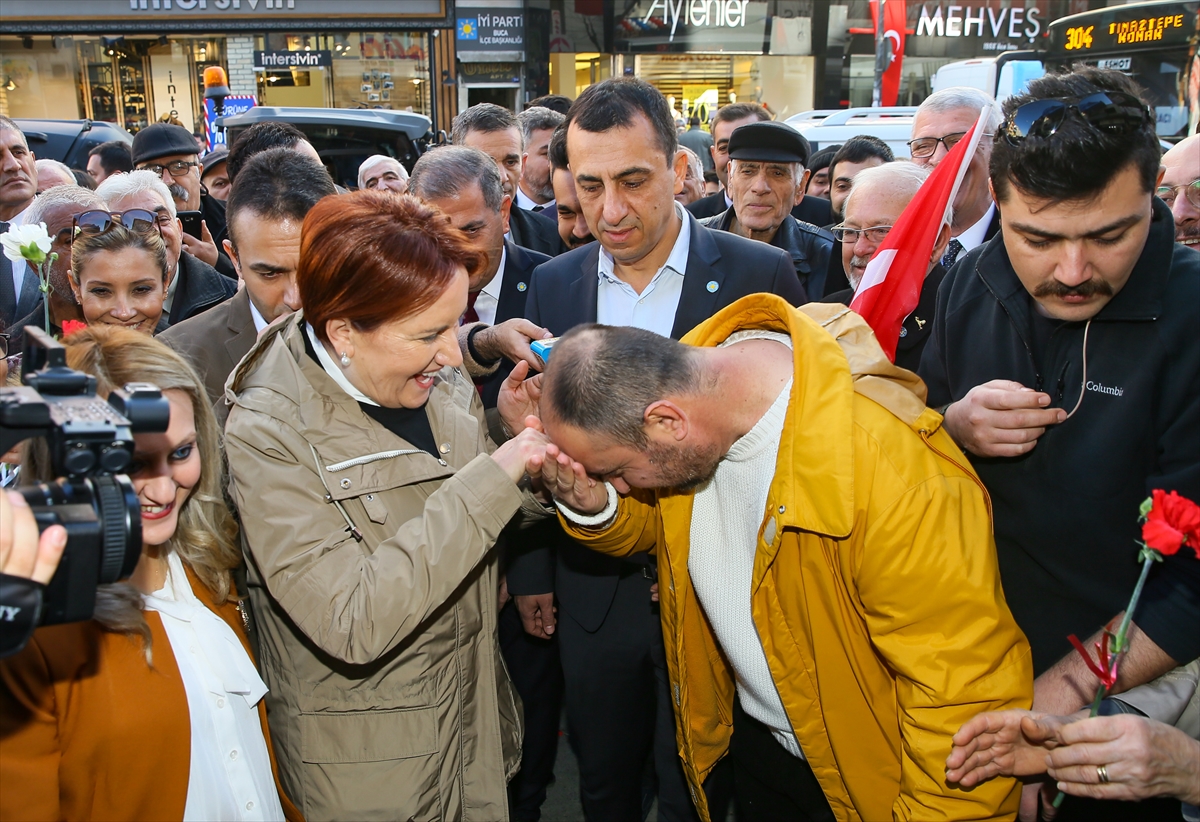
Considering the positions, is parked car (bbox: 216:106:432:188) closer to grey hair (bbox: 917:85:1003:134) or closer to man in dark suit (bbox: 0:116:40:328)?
man in dark suit (bbox: 0:116:40:328)

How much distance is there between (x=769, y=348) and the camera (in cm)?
216

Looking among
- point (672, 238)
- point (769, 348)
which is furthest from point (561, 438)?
point (672, 238)

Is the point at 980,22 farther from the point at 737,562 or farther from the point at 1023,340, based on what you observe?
the point at 737,562

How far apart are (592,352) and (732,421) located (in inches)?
14.1

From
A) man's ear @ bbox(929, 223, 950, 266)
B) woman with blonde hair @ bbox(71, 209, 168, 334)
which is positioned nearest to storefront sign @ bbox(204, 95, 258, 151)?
woman with blonde hair @ bbox(71, 209, 168, 334)

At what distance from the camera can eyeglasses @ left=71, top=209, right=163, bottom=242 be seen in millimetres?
3338

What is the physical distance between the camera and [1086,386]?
212cm

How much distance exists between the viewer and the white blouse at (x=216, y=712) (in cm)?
197

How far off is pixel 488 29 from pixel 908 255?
17.6 m

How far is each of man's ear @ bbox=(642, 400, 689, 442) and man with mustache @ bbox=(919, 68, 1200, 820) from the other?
2.39 ft

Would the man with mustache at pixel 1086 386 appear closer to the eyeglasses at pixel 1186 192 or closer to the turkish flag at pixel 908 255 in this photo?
the turkish flag at pixel 908 255

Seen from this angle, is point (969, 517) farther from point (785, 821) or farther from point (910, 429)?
point (785, 821)

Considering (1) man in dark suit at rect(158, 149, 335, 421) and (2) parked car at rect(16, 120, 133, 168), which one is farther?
(2) parked car at rect(16, 120, 133, 168)

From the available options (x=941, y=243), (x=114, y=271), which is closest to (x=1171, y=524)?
(x=941, y=243)
